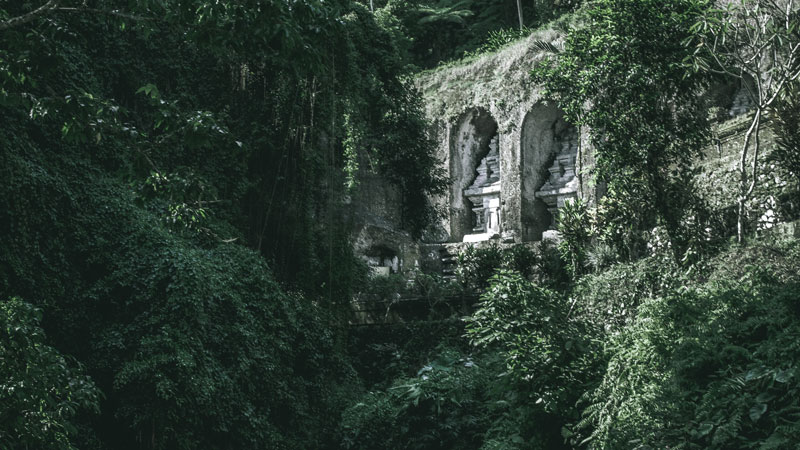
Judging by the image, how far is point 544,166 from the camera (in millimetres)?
23672

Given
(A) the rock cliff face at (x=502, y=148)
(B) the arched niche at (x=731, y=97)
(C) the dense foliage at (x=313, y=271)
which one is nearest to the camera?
(C) the dense foliage at (x=313, y=271)

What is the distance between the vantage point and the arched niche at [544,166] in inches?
904

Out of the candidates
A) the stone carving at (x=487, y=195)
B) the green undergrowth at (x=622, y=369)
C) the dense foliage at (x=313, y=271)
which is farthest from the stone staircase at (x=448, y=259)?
the green undergrowth at (x=622, y=369)

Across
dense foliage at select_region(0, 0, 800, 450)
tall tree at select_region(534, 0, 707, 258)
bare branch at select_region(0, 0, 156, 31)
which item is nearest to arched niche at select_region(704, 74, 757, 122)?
dense foliage at select_region(0, 0, 800, 450)

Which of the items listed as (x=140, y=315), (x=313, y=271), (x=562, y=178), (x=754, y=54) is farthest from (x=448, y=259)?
(x=140, y=315)

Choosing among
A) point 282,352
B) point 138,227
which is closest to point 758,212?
point 282,352

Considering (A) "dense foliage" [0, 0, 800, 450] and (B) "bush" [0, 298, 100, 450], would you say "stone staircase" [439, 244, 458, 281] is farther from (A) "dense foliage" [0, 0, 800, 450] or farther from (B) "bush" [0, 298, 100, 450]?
(B) "bush" [0, 298, 100, 450]

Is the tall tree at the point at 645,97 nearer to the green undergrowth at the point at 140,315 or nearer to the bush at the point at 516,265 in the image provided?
the bush at the point at 516,265

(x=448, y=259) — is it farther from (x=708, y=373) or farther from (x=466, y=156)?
(x=708, y=373)

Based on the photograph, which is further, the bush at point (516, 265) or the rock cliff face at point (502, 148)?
the rock cliff face at point (502, 148)

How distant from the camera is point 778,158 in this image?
12.0 metres

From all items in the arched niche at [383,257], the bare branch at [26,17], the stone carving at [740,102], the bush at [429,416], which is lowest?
the bush at [429,416]

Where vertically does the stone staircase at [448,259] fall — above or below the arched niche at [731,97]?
below

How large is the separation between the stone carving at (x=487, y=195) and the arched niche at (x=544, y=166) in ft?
3.40
